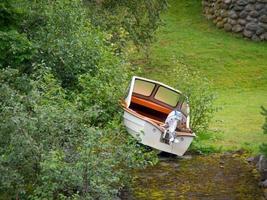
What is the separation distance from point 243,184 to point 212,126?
362cm

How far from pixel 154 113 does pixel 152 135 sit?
5.65 feet

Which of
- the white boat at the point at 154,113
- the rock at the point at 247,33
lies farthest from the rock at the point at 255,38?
the white boat at the point at 154,113

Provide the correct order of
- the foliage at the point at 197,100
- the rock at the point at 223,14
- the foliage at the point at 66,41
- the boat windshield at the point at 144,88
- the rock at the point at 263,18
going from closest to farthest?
the foliage at the point at 66,41 < the foliage at the point at 197,100 < the boat windshield at the point at 144,88 < the rock at the point at 263,18 < the rock at the point at 223,14

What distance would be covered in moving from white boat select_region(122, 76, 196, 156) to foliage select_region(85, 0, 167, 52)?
3103mm

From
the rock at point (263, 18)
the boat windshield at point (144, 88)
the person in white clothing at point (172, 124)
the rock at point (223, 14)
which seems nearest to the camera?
the person in white clothing at point (172, 124)

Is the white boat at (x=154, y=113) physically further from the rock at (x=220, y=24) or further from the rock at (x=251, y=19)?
the rock at (x=220, y=24)

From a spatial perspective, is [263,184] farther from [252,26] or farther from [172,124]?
[252,26]

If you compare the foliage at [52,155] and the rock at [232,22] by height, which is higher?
the foliage at [52,155]

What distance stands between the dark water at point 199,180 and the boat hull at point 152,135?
0.32 m

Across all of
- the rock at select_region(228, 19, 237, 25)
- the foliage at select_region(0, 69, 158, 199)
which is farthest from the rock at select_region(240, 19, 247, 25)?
the foliage at select_region(0, 69, 158, 199)

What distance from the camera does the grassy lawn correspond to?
47.0ft

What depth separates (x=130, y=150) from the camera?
28.7ft

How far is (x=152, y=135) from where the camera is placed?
1096 cm

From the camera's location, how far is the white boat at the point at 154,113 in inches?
432
